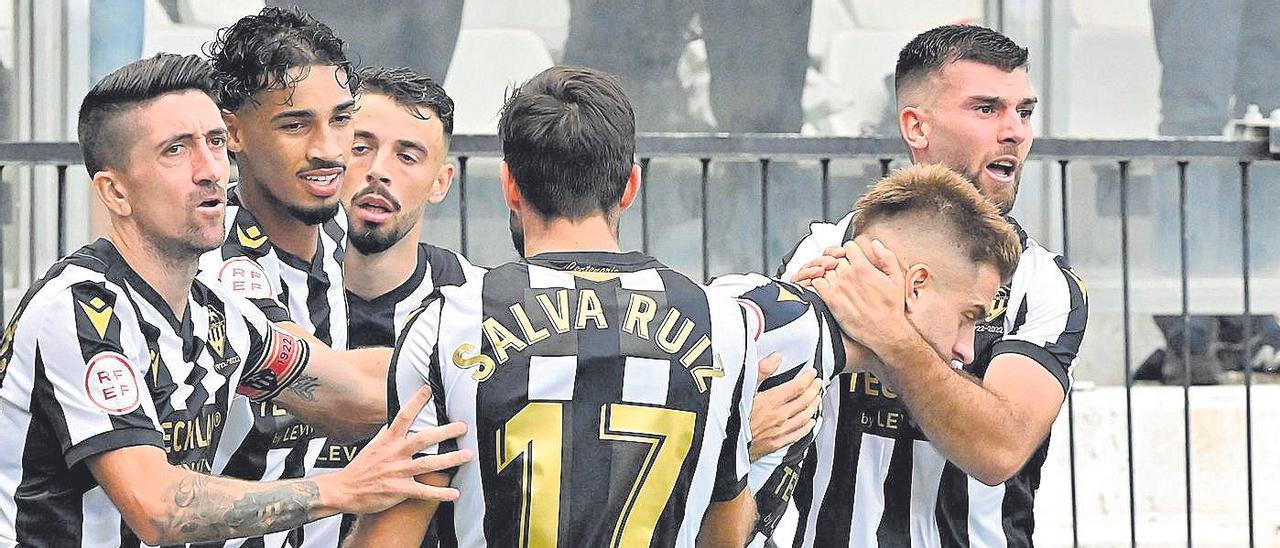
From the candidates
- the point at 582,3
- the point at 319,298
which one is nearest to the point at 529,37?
the point at 582,3

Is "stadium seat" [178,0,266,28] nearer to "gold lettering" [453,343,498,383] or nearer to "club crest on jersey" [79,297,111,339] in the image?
"club crest on jersey" [79,297,111,339]

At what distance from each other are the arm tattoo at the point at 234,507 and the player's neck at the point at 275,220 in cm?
102

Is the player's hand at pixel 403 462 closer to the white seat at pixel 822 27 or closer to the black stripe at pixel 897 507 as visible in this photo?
the black stripe at pixel 897 507

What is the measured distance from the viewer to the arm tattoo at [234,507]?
2.91 meters

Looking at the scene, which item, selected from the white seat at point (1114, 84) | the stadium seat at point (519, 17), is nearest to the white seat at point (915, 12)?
the white seat at point (1114, 84)

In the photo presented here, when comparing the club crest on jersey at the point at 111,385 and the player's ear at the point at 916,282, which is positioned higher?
the player's ear at the point at 916,282

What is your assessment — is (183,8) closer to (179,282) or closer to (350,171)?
(350,171)

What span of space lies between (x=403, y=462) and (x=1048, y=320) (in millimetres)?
1499

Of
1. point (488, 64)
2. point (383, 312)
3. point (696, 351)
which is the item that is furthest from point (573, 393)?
point (488, 64)

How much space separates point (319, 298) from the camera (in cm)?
402

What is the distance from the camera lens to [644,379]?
269cm

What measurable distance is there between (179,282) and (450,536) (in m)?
0.83

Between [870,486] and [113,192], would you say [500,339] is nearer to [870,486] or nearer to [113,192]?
[113,192]

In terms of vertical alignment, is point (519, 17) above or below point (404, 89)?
above
